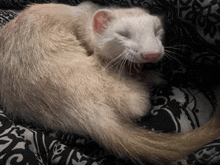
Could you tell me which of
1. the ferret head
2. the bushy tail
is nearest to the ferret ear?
the ferret head

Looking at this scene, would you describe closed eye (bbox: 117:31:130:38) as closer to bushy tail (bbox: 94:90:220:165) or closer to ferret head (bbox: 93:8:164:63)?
ferret head (bbox: 93:8:164:63)

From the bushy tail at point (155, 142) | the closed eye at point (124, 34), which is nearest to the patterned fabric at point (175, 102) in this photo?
the bushy tail at point (155, 142)

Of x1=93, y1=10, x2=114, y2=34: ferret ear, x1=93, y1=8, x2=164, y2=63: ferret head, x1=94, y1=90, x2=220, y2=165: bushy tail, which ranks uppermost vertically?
x1=93, y1=10, x2=114, y2=34: ferret ear

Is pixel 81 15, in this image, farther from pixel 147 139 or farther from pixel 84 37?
pixel 147 139

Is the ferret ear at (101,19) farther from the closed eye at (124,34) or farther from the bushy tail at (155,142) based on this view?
the bushy tail at (155,142)

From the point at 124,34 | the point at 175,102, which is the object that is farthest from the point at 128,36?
the point at 175,102

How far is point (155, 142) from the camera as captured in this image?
21.7 inches

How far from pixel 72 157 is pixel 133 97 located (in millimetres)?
Result: 296

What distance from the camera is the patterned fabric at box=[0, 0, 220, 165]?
569mm

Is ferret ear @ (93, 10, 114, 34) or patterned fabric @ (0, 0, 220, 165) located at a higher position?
ferret ear @ (93, 10, 114, 34)

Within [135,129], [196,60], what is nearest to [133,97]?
[135,129]

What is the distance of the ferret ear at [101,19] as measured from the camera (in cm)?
69

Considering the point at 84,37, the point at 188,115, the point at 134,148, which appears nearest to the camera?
the point at 134,148

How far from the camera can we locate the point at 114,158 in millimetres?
583
